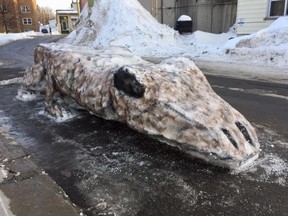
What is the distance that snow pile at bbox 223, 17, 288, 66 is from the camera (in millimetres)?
10102

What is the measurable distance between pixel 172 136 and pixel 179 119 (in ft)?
0.61

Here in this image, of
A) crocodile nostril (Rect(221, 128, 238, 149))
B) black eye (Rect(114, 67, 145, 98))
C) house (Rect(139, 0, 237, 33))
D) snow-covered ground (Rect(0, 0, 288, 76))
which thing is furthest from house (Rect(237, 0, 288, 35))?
crocodile nostril (Rect(221, 128, 238, 149))

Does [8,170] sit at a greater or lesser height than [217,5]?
lesser

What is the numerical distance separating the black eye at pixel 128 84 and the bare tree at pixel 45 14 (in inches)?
3682

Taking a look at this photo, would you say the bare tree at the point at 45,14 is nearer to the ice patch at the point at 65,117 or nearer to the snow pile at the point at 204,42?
the snow pile at the point at 204,42

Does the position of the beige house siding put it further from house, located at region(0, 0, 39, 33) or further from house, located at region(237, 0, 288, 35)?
house, located at region(0, 0, 39, 33)

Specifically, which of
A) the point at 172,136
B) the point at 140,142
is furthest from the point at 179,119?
the point at 140,142

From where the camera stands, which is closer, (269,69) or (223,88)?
(223,88)

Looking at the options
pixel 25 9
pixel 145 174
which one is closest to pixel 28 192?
pixel 145 174

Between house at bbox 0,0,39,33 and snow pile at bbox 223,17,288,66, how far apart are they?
163 ft

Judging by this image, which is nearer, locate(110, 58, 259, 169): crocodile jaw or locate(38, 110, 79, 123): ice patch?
locate(110, 58, 259, 169): crocodile jaw

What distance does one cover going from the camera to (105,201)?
8.89ft

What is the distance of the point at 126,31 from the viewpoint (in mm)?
16969

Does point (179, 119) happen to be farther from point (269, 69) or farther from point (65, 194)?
point (269, 69)
